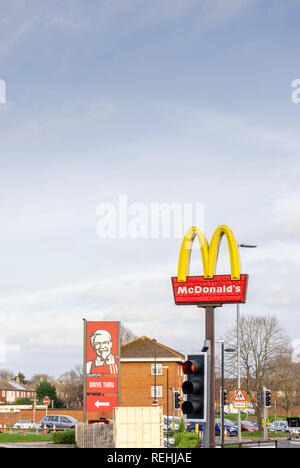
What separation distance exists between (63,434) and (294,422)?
1016 inches

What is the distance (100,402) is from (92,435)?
8911 mm

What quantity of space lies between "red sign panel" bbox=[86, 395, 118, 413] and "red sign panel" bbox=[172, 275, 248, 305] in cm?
2260

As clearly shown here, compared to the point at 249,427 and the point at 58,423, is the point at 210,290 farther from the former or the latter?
the point at 249,427

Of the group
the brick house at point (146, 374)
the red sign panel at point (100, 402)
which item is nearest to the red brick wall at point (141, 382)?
the brick house at point (146, 374)

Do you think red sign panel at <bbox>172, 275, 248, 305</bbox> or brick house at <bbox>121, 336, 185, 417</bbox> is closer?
red sign panel at <bbox>172, 275, 248, 305</bbox>

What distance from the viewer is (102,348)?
48938 mm

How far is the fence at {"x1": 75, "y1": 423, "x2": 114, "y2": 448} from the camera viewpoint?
39594mm

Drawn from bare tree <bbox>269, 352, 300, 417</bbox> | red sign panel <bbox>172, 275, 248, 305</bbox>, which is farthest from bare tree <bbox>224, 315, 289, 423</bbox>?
red sign panel <bbox>172, 275, 248, 305</bbox>

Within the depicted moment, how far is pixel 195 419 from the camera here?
13695mm

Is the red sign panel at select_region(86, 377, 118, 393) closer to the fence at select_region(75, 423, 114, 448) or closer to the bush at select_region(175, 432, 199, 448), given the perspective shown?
the bush at select_region(175, 432, 199, 448)

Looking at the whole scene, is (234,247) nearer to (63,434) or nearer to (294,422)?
(63,434)

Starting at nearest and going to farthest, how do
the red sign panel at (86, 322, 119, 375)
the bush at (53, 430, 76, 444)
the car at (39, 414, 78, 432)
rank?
1. the red sign panel at (86, 322, 119, 375)
2. the bush at (53, 430, 76, 444)
3. the car at (39, 414, 78, 432)

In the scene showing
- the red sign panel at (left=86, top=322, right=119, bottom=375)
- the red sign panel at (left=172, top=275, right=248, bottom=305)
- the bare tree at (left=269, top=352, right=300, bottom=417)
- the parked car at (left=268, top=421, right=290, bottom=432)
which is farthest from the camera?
the bare tree at (left=269, top=352, right=300, bottom=417)
